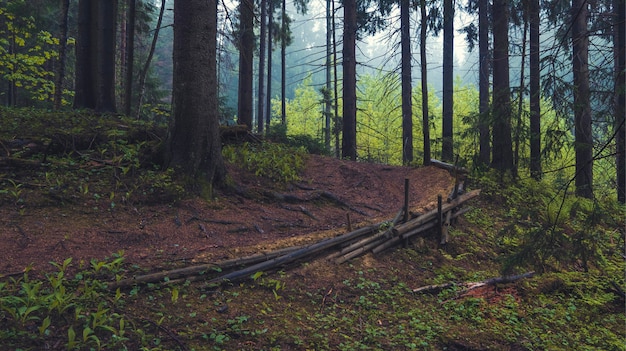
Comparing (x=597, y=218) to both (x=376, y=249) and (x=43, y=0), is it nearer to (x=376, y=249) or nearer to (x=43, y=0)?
(x=376, y=249)

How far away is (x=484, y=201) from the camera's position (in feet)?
34.9

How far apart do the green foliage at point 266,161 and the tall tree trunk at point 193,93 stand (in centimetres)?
189

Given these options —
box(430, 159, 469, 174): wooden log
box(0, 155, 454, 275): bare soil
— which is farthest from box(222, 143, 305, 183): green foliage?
box(430, 159, 469, 174): wooden log

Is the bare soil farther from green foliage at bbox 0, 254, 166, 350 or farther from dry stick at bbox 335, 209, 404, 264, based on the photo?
green foliage at bbox 0, 254, 166, 350

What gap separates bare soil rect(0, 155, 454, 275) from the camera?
4.78 m

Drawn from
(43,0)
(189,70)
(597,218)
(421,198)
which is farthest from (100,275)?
(43,0)

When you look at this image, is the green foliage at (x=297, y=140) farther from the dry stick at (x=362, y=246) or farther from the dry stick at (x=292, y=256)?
the dry stick at (x=292, y=256)

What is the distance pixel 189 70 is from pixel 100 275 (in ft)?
12.9

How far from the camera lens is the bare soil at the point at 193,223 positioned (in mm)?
4781

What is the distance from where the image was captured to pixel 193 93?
6.91 meters

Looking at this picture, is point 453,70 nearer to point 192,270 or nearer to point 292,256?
point 292,256

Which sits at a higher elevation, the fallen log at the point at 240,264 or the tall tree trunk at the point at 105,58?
the tall tree trunk at the point at 105,58

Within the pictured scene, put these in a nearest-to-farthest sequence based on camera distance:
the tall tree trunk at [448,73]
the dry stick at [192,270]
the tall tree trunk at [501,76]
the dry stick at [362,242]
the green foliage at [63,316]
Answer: the green foliage at [63,316]
the dry stick at [192,270]
the dry stick at [362,242]
the tall tree trunk at [501,76]
the tall tree trunk at [448,73]

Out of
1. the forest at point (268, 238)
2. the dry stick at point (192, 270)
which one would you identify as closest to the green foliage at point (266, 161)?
the forest at point (268, 238)
